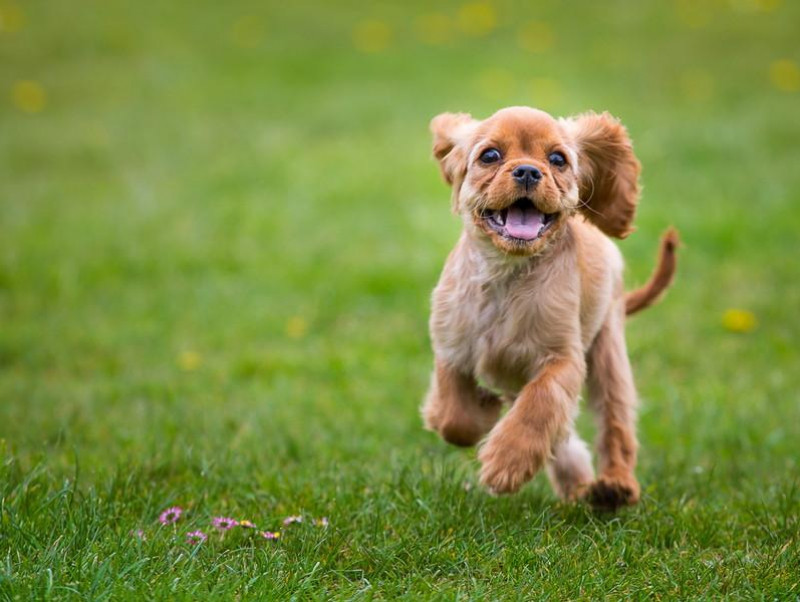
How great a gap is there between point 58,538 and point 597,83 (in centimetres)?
976

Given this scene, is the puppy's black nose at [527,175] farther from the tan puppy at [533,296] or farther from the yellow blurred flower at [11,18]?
the yellow blurred flower at [11,18]

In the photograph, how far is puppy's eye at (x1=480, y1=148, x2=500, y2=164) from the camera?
3707 millimetres

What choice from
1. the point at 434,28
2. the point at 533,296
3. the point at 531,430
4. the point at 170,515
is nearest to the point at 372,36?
the point at 434,28

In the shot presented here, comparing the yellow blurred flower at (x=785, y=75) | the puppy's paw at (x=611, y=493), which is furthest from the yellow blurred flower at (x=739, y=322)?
the yellow blurred flower at (x=785, y=75)

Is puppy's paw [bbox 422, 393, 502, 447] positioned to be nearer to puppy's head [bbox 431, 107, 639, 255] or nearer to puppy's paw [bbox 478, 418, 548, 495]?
puppy's paw [bbox 478, 418, 548, 495]

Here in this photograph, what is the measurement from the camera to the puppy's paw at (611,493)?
13.2ft

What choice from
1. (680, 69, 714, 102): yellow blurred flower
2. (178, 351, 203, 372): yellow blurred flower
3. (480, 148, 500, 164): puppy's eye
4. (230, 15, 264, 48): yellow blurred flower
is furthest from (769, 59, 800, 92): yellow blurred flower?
(480, 148, 500, 164): puppy's eye

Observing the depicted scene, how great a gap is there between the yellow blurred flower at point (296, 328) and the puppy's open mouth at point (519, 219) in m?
3.53

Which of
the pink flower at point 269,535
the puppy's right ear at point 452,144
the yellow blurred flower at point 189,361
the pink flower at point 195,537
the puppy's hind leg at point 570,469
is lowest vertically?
the yellow blurred flower at point 189,361

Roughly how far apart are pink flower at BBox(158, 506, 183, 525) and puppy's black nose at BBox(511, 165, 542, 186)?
1640 millimetres

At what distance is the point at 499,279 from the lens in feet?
12.7

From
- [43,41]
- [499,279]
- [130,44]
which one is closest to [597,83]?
[130,44]

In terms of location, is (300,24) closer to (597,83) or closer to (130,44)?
(130,44)

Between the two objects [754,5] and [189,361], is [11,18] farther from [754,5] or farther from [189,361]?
[189,361]
